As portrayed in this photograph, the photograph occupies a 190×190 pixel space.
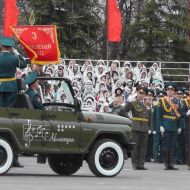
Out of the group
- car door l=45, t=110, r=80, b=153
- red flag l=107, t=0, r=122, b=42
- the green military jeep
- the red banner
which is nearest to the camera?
the green military jeep

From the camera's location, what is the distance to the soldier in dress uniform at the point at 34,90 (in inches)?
675

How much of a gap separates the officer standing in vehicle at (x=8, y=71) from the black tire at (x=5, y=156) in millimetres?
595

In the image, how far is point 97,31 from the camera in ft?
154

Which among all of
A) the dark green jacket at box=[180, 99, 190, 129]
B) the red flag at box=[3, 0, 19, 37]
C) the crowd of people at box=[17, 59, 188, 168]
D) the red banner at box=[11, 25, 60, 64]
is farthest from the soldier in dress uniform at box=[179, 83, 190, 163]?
the red flag at box=[3, 0, 19, 37]

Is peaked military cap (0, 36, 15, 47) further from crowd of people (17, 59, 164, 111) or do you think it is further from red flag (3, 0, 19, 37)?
red flag (3, 0, 19, 37)

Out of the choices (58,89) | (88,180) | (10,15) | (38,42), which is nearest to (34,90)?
(38,42)

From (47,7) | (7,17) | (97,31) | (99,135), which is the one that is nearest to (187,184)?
(99,135)

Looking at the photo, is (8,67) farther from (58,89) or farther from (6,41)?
(58,89)

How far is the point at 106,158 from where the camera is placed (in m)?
17.4

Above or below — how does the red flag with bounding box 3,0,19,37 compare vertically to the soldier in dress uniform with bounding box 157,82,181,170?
above

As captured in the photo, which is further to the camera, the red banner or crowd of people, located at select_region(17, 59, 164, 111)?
crowd of people, located at select_region(17, 59, 164, 111)

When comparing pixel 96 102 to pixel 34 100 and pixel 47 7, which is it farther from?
pixel 47 7

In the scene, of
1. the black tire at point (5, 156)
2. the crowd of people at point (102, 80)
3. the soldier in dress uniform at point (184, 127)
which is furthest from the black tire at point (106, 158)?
the crowd of people at point (102, 80)

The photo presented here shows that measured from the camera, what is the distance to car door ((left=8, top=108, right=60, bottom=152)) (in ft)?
54.4
